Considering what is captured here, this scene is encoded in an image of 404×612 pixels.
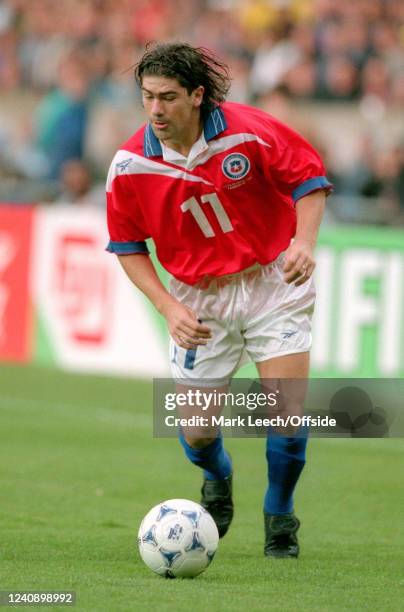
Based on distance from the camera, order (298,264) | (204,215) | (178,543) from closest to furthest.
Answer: (178,543) < (298,264) < (204,215)

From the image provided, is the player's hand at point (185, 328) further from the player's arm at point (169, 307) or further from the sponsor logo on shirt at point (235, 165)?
the sponsor logo on shirt at point (235, 165)

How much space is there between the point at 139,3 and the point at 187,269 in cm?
1399

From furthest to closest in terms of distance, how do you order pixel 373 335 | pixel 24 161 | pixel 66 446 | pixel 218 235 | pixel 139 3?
pixel 139 3 → pixel 24 161 → pixel 373 335 → pixel 66 446 → pixel 218 235

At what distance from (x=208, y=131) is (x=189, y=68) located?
0.32m

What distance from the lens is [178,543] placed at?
5844 millimetres

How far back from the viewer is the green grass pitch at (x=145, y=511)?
5633 mm

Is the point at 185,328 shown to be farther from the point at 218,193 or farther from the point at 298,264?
the point at 218,193

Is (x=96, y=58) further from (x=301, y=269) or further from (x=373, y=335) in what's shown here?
(x=301, y=269)

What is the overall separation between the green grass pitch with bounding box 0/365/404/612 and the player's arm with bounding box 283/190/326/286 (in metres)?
1.31

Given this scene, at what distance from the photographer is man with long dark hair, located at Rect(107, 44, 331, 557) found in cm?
627

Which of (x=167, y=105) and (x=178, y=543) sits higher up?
(x=167, y=105)

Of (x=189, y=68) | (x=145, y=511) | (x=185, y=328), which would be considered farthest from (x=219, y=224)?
(x=145, y=511)

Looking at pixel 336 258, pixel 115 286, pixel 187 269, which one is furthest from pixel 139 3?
pixel 187 269

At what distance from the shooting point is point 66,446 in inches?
409
